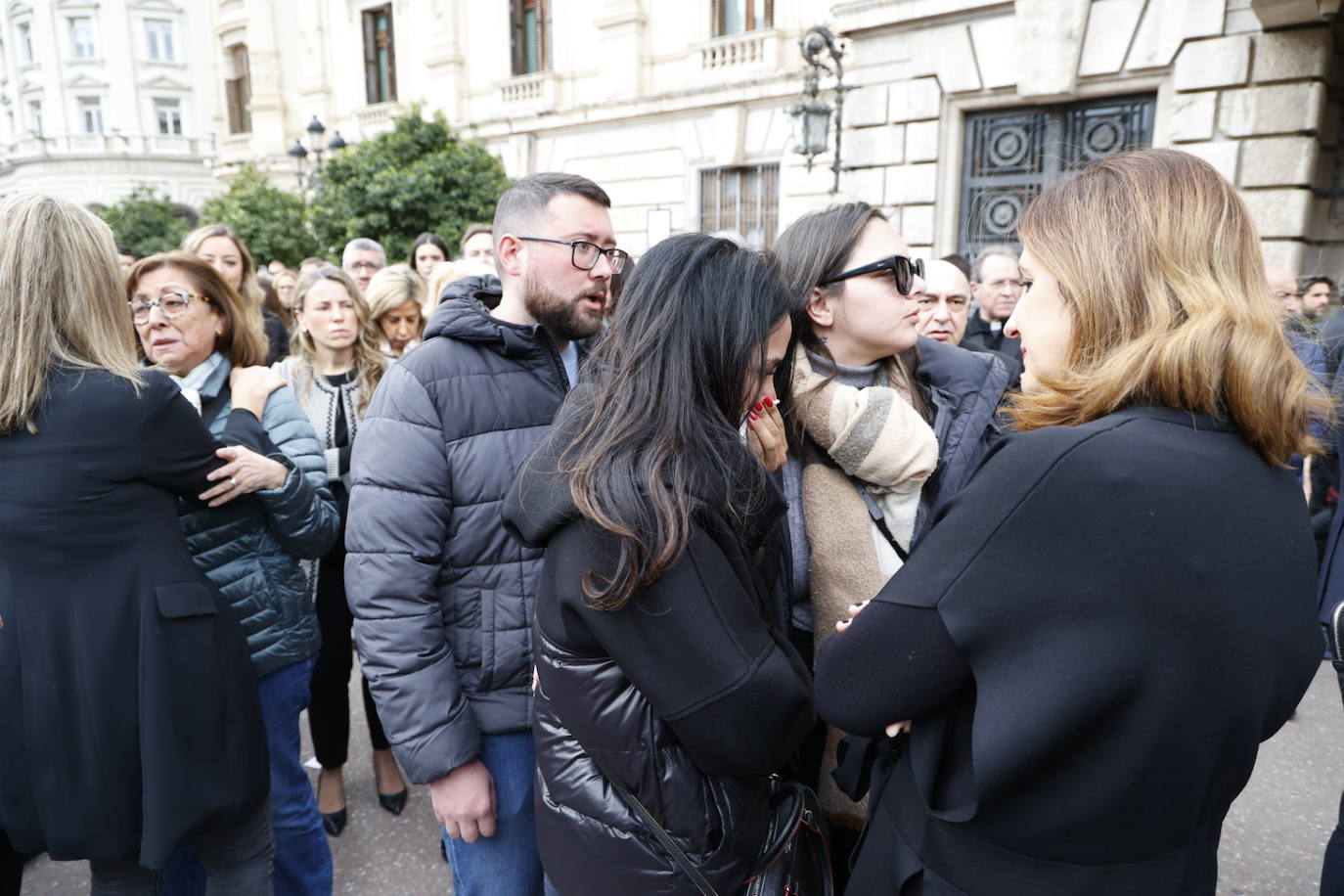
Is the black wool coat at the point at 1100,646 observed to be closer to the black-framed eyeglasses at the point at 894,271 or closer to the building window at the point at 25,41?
the black-framed eyeglasses at the point at 894,271

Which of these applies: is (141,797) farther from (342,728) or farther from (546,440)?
(342,728)

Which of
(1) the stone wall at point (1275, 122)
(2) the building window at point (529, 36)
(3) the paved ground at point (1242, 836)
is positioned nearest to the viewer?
(3) the paved ground at point (1242, 836)

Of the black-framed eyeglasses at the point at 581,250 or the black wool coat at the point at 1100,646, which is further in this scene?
the black-framed eyeglasses at the point at 581,250

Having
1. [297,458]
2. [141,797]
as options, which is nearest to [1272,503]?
[141,797]

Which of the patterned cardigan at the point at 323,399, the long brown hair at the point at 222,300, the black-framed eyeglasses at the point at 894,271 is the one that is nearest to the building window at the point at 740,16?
the patterned cardigan at the point at 323,399

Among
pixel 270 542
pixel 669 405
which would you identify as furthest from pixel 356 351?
pixel 669 405

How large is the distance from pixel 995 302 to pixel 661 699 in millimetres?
4672

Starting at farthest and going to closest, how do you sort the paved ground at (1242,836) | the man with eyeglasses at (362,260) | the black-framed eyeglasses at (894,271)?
the man with eyeglasses at (362,260) → the paved ground at (1242,836) → the black-framed eyeglasses at (894,271)

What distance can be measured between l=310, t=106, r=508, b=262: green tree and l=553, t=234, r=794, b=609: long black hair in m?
13.6

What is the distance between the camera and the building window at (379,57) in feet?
63.3

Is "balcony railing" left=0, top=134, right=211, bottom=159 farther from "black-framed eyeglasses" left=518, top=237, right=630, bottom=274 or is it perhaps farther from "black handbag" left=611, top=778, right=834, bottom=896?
"black handbag" left=611, top=778, right=834, bottom=896

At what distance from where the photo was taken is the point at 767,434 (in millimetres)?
1727

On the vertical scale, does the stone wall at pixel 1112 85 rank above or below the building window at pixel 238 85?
below

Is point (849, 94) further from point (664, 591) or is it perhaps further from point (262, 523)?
point (664, 591)
